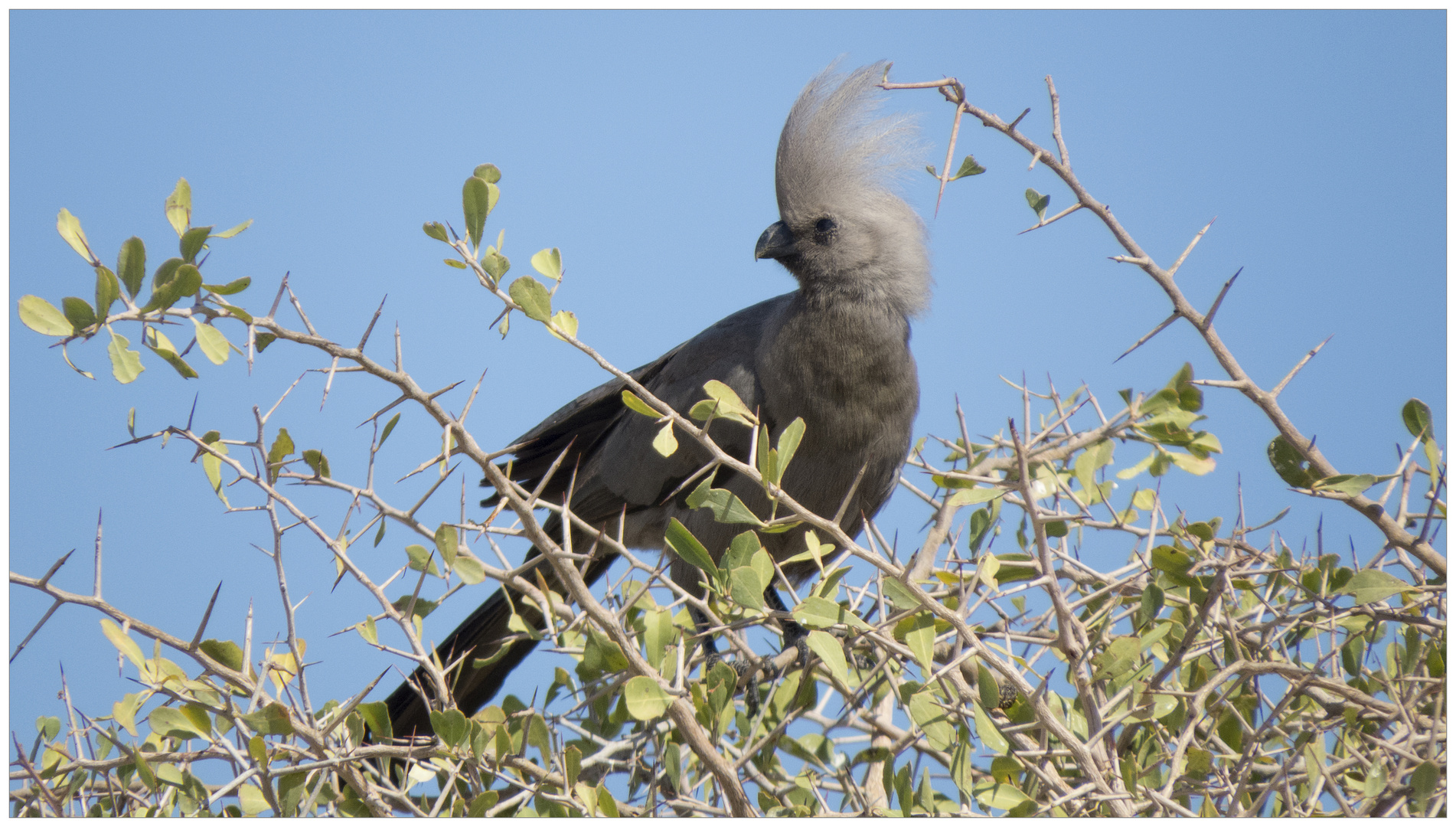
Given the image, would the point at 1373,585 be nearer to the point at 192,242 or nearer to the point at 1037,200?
the point at 1037,200

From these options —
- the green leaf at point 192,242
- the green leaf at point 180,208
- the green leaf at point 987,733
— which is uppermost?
the green leaf at point 180,208

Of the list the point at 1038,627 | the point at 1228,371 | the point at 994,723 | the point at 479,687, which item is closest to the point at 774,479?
the point at 994,723

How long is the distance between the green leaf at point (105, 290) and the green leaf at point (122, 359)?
55 millimetres

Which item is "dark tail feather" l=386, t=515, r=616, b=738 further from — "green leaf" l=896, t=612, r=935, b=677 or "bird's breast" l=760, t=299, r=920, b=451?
"green leaf" l=896, t=612, r=935, b=677

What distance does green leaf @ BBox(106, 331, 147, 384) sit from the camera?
1.86m

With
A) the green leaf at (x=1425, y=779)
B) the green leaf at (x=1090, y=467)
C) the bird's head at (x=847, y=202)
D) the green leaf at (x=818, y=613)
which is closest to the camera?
the green leaf at (x=1425, y=779)

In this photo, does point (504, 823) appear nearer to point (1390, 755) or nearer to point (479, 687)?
point (479, 687)

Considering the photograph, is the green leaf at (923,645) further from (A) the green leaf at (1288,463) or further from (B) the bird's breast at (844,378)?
(B) the bird's breast at (844,378)

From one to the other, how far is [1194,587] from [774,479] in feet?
2.84

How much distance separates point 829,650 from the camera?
1.88 metres

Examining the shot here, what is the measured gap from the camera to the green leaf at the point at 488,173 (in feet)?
6.97

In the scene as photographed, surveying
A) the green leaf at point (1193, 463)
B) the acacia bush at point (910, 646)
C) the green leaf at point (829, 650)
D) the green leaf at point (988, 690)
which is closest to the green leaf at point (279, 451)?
the acacia bush at point (910, 646)

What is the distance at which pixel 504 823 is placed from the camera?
213 cm

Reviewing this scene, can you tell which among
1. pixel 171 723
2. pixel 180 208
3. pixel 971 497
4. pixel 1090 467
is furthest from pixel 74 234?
pixel 1090 467
